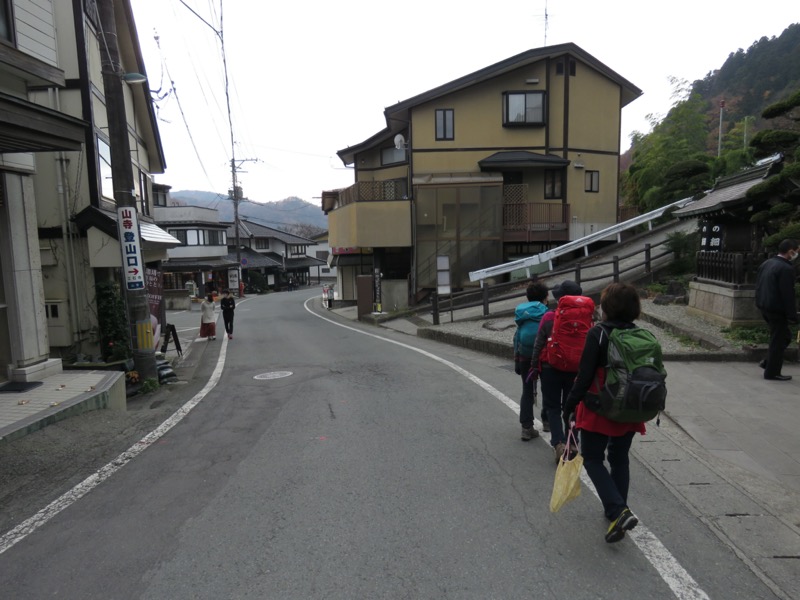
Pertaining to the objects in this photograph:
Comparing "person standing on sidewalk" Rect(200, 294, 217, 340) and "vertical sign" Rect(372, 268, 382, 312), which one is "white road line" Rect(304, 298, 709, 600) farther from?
"vertical sign" Rect(372, 268, 382, 312)

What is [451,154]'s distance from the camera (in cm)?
2370

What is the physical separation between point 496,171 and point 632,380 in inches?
853

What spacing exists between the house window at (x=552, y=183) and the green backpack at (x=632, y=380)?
22.0 metres

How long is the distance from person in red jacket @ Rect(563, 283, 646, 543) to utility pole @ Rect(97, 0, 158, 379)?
788cm

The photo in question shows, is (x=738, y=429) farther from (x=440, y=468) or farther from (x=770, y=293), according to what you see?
(x=440, y=468)

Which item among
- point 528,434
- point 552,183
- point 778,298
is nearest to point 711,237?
point 778,298

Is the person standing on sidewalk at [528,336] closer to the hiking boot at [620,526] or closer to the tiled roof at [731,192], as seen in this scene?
the hiking boot at [620,526]

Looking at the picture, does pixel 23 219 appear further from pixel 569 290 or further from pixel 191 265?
pixel 191 265

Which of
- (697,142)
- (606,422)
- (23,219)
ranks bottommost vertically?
(606,422)

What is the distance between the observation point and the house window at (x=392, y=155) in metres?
26.7

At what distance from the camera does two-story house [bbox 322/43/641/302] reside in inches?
877

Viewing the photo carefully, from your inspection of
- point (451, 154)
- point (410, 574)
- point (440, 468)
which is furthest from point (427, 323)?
point (410, 574)

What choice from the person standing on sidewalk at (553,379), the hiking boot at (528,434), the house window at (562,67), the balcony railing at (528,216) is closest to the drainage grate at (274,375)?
the hiking boot at (528,434)

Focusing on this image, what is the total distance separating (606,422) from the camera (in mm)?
3508
